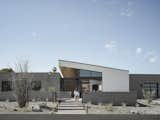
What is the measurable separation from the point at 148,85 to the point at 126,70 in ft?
38.9

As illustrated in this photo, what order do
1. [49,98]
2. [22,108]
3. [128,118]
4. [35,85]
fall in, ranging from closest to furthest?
1. [128,118]
2. [22,108]
3. [49,98]
4. [35,85]

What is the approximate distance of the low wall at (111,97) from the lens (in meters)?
26.9

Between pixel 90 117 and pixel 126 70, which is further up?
pixel 126 70

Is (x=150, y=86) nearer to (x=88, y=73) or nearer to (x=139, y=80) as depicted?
(x=139, y=80)

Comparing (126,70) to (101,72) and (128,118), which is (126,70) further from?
(128,118)

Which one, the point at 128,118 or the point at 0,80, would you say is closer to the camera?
the point at 128,118

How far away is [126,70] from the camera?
2800 centimetres

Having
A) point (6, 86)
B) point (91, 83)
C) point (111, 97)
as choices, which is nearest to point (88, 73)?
point (91, 83)

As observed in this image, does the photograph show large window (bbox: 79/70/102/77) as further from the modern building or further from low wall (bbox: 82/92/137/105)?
low wall (bbox: 82/92/137/105)

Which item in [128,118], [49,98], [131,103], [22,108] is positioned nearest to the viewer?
[128,118]

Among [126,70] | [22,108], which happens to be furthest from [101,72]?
[22,108]

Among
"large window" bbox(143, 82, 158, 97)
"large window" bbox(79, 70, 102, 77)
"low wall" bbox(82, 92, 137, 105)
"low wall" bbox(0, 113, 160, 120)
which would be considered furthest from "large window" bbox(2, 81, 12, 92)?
"low wall" bbox(0, 113, 160, 120)

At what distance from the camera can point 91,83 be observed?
3278 cm

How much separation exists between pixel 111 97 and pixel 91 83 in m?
6.11
